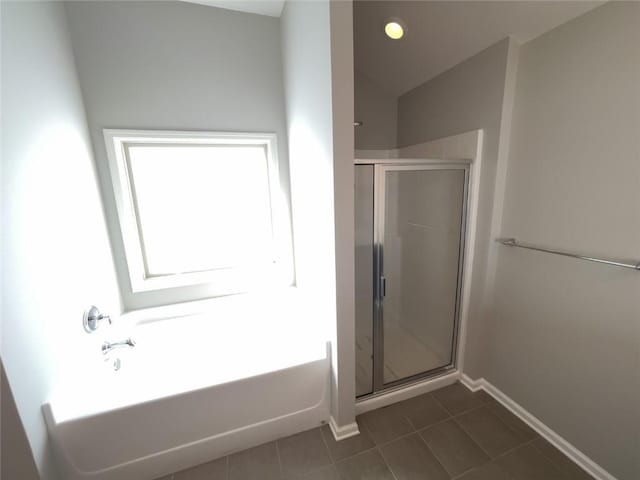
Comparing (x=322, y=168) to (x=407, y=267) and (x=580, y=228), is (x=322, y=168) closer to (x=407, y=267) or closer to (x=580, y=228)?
(x=407, y=267)

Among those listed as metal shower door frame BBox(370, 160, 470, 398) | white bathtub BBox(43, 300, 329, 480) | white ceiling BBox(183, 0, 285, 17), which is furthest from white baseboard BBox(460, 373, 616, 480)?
white ceiling BBox(183, 0, 285, 17)

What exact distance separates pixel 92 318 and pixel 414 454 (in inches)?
80.2

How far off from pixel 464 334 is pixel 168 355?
7.18ft

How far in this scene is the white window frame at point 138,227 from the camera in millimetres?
1758

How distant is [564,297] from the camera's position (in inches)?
53.9

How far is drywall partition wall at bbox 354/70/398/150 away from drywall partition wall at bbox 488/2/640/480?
1069 mm

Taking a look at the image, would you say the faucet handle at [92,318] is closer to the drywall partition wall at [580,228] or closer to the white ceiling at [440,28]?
the white ceiling at [440,28]

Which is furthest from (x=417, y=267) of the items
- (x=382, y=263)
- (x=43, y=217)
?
(x=43, y=217)

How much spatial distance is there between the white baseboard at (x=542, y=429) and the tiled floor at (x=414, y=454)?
3 cm

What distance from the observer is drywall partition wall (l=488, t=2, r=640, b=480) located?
3.67ft

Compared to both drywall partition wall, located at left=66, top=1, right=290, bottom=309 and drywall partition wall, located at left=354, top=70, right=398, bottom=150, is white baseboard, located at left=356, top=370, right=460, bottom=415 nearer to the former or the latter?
drywall partition wall, located at left=66, top=1, right=290, bottom=309

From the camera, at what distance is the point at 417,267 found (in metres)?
2.01

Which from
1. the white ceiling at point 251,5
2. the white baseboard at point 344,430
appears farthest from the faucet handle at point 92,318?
the white ceiling at point 251,5

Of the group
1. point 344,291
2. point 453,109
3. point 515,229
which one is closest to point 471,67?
point 453,109
